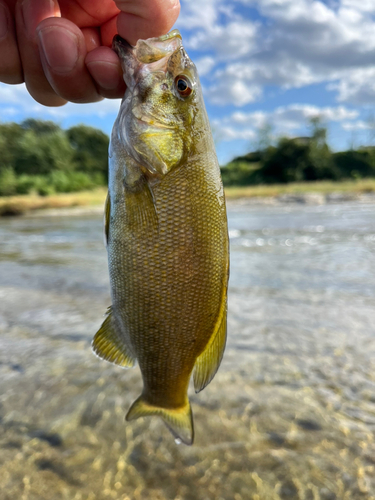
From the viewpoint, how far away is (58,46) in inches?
75.9

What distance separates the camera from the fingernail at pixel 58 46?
6.31ft

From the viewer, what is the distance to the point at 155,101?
1.79m

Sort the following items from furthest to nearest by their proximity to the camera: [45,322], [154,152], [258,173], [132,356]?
[258,173] → [45,322] → [132,356] → [154,152]

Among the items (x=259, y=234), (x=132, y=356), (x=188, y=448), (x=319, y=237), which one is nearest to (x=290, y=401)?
(x=188, y=448)

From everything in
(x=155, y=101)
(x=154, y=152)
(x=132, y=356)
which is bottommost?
(x=132, y=356)

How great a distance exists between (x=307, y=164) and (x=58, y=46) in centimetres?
5318

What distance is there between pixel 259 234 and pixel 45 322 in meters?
11.0

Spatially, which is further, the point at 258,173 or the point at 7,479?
the point at 258,173

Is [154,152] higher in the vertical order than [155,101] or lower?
lower

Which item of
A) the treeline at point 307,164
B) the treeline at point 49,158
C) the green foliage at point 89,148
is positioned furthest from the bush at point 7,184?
the treeline at point 307,164

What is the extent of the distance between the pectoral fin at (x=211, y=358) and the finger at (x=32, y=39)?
→ 5.80 feet

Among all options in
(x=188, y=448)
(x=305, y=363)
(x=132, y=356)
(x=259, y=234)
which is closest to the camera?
(x=132, y=356)

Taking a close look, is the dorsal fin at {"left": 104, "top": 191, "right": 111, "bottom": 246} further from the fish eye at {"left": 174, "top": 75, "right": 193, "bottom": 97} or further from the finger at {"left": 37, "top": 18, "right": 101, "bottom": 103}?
the finger at {"left": 37, "top": 18, "right": 101, "bottom": 103}

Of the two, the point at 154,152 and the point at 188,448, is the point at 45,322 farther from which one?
the point at 154,152
